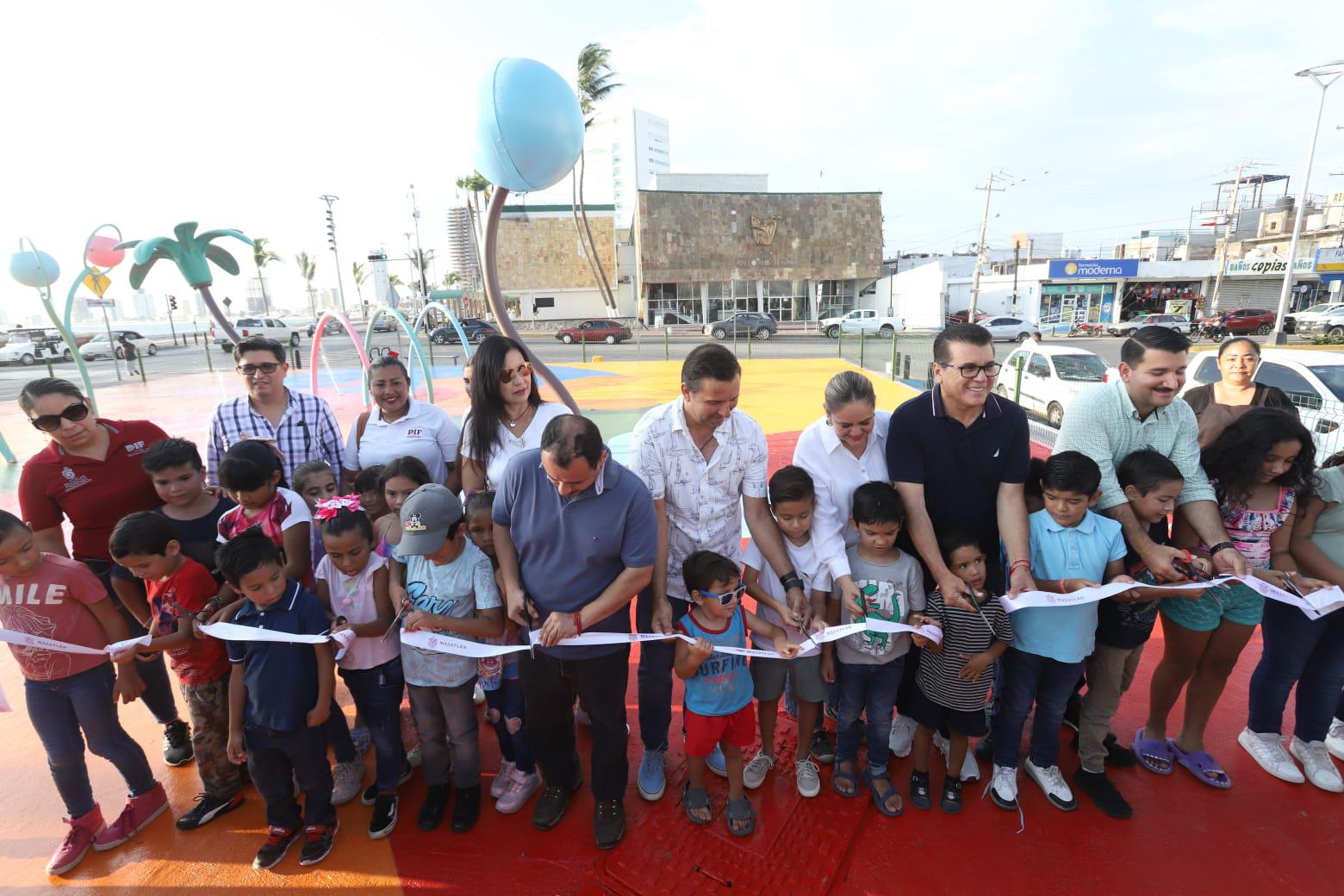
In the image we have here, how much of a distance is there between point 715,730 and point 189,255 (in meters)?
11.0

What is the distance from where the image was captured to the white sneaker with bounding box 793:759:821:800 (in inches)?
104

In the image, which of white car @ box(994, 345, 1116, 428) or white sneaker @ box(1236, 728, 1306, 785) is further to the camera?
white car @ box(994, 345, 1116, 428)

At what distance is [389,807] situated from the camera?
2.58 m

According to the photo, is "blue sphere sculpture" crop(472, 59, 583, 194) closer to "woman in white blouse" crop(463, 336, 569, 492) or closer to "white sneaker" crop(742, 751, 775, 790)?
"woman in white blouse" crop(463, 336, 569, 492)

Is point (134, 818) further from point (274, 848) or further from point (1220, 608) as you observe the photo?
point (1220, 608)

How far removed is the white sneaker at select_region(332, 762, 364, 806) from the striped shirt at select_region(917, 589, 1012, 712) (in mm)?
2555

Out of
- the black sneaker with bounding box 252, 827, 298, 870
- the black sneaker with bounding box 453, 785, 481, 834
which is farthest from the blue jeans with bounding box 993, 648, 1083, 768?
the black sneaker with bounding box 252, 827, 298, 870

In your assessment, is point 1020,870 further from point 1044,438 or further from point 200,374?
point 200,374

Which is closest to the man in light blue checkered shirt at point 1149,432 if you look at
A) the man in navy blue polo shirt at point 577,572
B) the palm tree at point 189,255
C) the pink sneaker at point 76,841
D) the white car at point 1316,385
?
the man in navy blue polo shirt at point 577,572

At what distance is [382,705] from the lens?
2.60m

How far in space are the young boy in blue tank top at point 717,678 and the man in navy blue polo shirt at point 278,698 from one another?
4.70ft

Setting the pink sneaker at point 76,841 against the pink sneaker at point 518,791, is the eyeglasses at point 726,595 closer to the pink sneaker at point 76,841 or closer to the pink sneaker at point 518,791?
the pink sneaker at point 518,791

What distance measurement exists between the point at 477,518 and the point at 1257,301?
50.0 m

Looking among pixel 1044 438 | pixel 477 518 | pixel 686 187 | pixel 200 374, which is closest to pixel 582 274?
pixel 686 187
